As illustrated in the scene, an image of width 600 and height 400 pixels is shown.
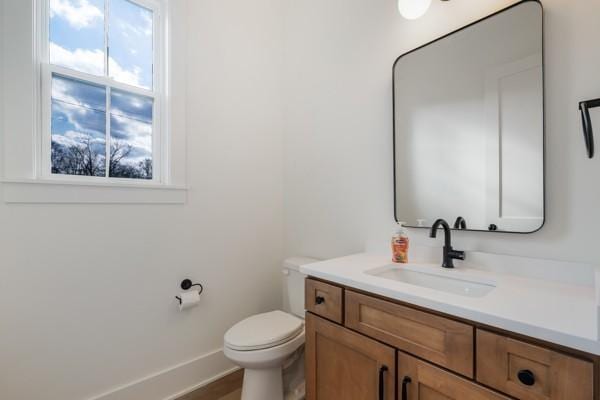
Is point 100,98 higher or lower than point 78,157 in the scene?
higher

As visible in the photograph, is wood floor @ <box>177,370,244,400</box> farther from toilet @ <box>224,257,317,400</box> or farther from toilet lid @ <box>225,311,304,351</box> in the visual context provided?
toilet lid @ <box>225,311,304,351</box>

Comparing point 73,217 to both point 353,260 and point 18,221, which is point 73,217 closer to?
point 18,221

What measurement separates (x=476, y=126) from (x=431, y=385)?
1050mm

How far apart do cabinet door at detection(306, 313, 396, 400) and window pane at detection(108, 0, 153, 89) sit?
1.64 meters

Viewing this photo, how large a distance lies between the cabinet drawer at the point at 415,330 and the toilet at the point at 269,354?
53 centimetres

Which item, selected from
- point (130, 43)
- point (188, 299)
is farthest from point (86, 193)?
point (130, 43)

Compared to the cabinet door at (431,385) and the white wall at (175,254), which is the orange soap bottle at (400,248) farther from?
the white wall at (175,254)

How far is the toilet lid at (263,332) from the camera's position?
1436mm

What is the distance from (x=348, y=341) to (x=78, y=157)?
62.4 inches

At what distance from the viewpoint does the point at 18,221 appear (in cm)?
125

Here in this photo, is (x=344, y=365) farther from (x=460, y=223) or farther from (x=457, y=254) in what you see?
(x=460, y=223)

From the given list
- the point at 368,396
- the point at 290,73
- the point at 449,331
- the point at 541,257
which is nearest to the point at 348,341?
the point at 368,396

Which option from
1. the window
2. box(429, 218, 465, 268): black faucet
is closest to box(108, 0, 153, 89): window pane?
the window

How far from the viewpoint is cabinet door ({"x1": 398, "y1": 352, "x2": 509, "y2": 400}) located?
0.79 meters
